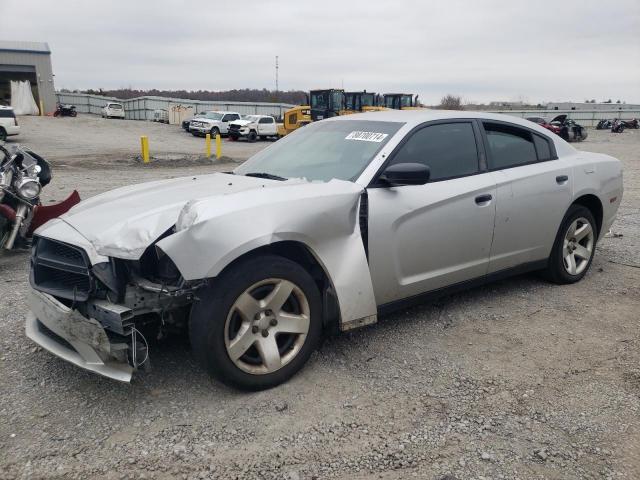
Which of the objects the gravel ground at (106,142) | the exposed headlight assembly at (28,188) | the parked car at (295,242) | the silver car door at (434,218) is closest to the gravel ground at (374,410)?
the parked car at (295,242)

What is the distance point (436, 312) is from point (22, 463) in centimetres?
295

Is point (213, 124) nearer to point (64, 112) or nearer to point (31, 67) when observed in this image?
point (64, 112)

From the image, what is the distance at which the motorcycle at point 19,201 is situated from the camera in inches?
211

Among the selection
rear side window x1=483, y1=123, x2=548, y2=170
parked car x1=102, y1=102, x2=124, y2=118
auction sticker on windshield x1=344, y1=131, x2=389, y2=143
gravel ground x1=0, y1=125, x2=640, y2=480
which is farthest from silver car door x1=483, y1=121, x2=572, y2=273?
parked car x1=102, y1=102, x2=124, y2=118

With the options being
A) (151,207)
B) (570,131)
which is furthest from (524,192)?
(570,131)

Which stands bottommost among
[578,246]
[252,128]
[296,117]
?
[252,128]

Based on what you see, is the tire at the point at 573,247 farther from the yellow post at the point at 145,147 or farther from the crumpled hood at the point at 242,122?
the crumpled hood at the point at 242,122

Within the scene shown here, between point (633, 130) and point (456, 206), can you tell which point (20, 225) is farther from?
point (633, 130)

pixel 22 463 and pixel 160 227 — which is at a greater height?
pixel 160 227

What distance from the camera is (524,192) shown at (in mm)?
4266

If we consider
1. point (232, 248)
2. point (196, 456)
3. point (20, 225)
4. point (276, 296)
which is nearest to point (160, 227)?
point (232, 248)

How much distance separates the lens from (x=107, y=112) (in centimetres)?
4725

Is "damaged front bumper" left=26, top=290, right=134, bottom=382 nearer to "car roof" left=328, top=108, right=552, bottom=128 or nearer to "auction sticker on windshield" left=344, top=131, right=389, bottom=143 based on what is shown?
"auction sticker on windshield" left=344, top=131, right=389, bottom=143

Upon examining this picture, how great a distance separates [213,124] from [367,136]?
31.0m
